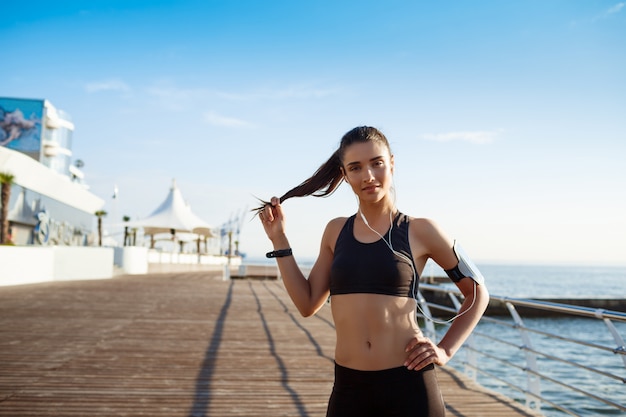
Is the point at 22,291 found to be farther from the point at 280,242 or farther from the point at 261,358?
the point at 280,242

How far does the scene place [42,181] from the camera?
82.1 ft

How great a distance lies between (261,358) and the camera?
6121mm

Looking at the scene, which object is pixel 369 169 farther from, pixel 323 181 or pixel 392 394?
pixel 392 394

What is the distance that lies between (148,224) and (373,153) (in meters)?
32.4

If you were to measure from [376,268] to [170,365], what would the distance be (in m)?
4.46

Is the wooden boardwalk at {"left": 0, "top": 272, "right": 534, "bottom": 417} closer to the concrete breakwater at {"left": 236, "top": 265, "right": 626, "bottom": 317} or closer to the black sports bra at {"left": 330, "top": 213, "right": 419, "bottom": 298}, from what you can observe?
the black sports bra at {"left": 330, "top": 213, "right": 419, "bottom": 298}

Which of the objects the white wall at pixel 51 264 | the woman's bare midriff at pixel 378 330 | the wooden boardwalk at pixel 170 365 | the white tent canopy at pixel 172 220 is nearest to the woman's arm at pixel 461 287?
the woman's bare midriff at pixel 378 330

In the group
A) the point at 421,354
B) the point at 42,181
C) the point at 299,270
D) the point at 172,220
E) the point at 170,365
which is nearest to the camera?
the point at 421,354

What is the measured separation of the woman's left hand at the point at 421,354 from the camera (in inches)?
64.5

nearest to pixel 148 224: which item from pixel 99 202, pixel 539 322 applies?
pixel 99 202

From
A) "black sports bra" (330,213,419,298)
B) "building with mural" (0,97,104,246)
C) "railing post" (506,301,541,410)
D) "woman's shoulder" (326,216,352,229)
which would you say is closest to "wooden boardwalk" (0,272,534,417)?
"railing post" (506,301,541,410)

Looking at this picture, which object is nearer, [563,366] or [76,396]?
[76,396]

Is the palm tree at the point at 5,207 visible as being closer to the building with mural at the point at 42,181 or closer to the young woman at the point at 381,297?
the building with mural at the point at 42,181

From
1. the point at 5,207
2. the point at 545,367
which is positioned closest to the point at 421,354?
the point at 545,367
